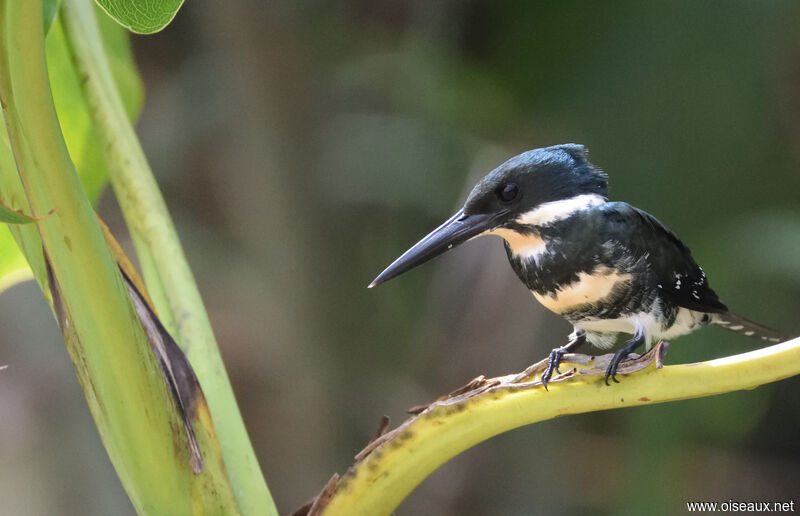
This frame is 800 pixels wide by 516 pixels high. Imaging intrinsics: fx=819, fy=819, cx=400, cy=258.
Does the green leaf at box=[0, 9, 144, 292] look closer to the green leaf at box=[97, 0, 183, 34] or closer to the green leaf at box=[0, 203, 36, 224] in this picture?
the green leaf at box=[97, 0, 183, 34]

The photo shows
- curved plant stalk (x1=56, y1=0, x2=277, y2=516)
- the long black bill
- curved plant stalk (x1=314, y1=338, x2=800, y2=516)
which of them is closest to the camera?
curved plant stalk (x1=314, y1=338, x2=800, y2=516)

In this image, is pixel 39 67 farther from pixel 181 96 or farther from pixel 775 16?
pixel 181 96

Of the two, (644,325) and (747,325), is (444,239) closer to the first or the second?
(644,325)

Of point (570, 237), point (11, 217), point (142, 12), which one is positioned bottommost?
point (570, 237)

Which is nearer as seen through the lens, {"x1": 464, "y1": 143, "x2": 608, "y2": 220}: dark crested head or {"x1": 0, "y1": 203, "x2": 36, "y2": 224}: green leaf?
{"x1": 0, "y1": 203, "x2": 36, "y2": 224}: green leaf

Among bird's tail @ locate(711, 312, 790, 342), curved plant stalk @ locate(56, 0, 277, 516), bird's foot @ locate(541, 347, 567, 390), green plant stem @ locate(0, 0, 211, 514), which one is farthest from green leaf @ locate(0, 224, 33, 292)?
bird's tail @ locate(711, 312, 790, 342)

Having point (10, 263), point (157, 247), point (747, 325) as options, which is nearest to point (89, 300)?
point (157, 247)
